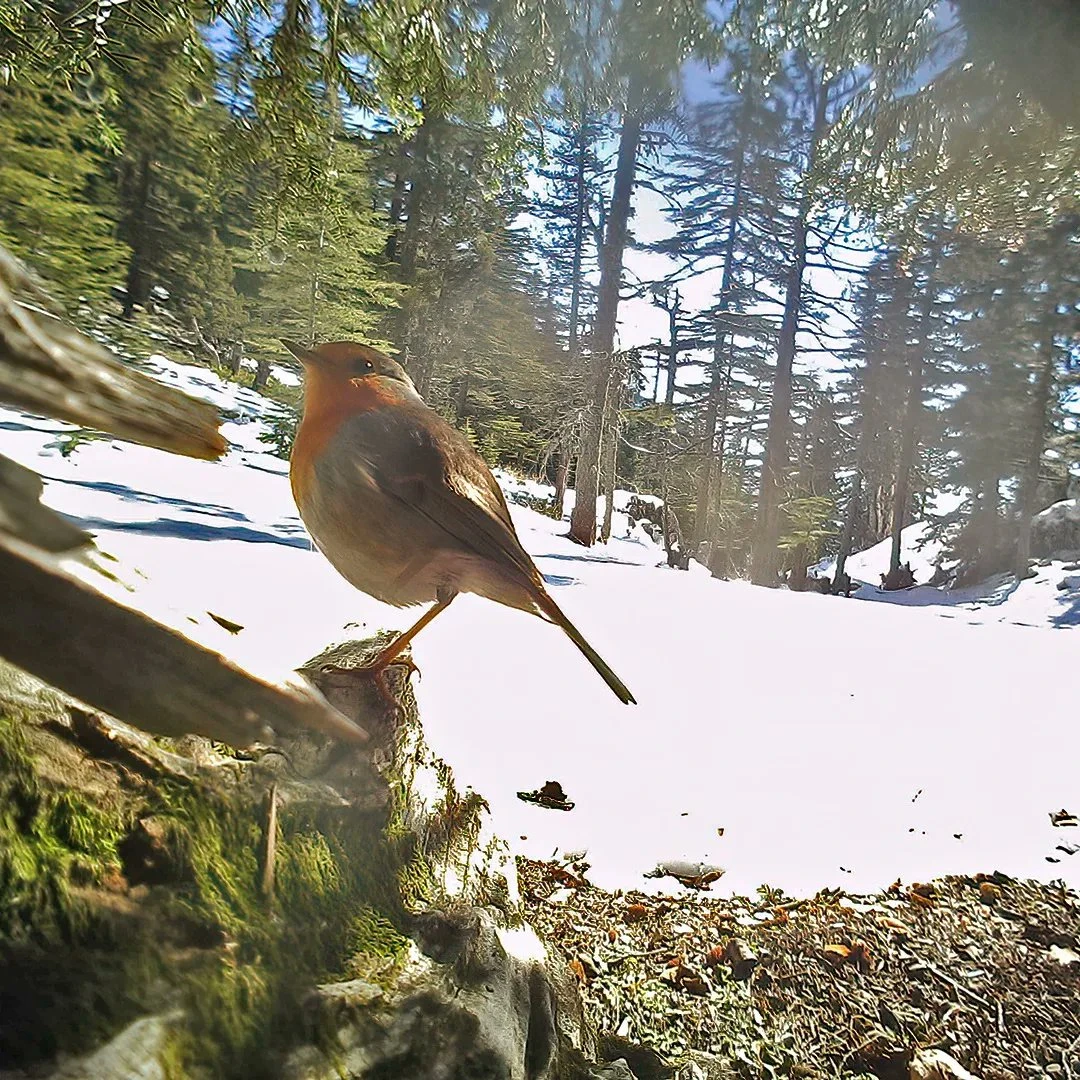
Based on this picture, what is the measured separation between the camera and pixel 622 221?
3.40ft

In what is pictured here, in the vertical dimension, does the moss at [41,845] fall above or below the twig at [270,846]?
above

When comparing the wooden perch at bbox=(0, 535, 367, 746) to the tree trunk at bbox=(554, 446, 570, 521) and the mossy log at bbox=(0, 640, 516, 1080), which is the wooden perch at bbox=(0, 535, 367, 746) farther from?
the tree trunk at bbox=(554, 446, 570, 521)

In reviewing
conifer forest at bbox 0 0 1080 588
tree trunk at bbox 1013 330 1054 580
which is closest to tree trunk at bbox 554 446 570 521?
conifer forest at bbox 0 0 1080 588

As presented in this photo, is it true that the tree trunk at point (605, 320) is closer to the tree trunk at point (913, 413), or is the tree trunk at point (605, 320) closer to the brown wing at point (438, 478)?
the brown wing at point (438, 478)

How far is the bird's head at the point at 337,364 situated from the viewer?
1.42 feet

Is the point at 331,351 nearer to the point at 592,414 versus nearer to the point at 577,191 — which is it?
the point at 592,414

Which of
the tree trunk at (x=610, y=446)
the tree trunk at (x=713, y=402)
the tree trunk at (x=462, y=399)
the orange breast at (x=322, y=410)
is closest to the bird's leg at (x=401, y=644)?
the orange breast at (x=322, y=410)

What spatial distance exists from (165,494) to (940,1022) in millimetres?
955

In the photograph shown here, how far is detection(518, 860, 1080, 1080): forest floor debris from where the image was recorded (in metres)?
0.56

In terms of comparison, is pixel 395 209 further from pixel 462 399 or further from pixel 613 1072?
pixel 613 1072

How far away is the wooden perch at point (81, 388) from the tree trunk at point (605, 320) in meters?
0.69

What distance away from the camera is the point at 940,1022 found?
0.61 meters

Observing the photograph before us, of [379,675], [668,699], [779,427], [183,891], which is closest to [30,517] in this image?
[183,891]

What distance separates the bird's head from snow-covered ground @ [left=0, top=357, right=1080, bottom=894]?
0.23 m
